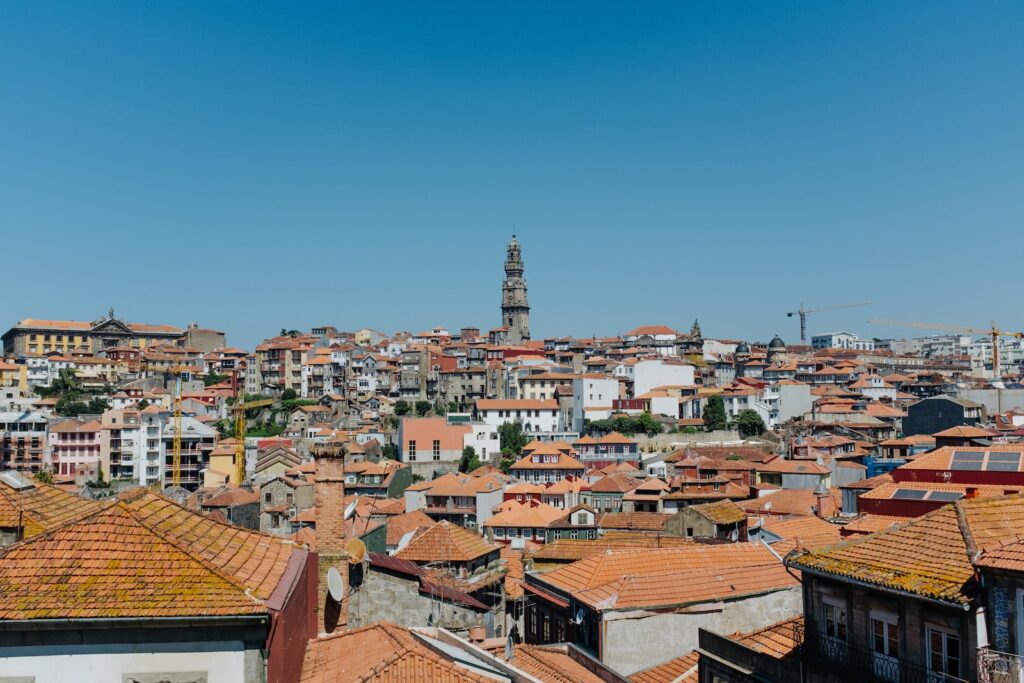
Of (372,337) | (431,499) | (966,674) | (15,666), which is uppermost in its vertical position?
(372,337)

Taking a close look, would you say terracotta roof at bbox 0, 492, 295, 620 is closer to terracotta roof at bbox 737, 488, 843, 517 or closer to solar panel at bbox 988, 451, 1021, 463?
solar panel at bbox 988, 451, 1021, 463

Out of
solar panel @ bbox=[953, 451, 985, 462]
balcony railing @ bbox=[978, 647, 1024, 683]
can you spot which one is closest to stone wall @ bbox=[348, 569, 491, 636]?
balcony railing @ bbox=[978, 647, 1024, 683]

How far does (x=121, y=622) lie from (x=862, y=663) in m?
8.71

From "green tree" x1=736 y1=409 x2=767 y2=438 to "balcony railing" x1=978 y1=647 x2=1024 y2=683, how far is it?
3130 inches

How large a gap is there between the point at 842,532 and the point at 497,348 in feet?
335

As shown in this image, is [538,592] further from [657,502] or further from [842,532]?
[657,502]

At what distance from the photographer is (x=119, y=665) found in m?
8.55

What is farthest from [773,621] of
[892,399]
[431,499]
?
[892,399]

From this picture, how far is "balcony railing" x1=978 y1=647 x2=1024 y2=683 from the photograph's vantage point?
9703 millimetres

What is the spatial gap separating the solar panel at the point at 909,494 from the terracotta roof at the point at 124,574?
18.7 meters

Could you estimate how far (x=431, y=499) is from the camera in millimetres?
58625

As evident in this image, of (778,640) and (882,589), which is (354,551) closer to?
(778,640)

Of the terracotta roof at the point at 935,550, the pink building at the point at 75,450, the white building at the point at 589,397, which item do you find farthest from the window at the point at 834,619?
the white building at the point at 589,397

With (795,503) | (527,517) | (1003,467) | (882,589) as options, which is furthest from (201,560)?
(527,517)
